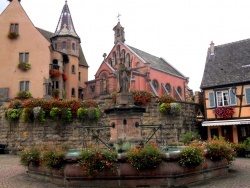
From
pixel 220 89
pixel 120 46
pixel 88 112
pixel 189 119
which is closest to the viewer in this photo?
pixel 88 112

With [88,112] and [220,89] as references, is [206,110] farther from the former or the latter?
[88,112]

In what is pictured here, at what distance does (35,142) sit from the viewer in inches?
834

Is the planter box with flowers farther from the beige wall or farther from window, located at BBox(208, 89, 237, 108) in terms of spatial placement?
window, located at BBox(208, 89, 237, 108)

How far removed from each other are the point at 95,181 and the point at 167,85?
38386 mm

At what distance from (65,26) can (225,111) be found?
26.5 metres

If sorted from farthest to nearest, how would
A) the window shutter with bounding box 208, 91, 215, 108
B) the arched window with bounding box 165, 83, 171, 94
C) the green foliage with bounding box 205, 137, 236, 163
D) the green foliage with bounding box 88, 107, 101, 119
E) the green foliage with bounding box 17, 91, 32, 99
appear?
1. the arched window with bounding box 165, 83, 171, 94
2. the green foliage with bounding box 17, 91, 32, 99
3. the window shutter with bounding box 208, 91, 215, 108
4. the green foliage with bounding box 88, 107, 101, 119
5. the green foliage with bounding box 205, 137, 236, 163

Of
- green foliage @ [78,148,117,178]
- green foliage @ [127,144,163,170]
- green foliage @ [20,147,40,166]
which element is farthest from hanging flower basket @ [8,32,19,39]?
green foliage @ [127,144,163,170]

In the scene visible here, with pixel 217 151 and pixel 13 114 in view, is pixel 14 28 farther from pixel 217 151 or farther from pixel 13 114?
pixel 217 151

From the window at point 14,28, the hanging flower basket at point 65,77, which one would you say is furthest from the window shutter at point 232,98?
the window at point 14,28

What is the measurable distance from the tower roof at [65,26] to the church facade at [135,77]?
7.20 metres

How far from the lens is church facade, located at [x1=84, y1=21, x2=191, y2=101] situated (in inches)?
1575

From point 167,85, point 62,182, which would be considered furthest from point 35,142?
point 167,85

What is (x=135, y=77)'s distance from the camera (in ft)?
131

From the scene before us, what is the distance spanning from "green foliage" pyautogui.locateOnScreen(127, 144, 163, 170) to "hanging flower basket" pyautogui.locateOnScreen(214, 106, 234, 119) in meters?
15.7
